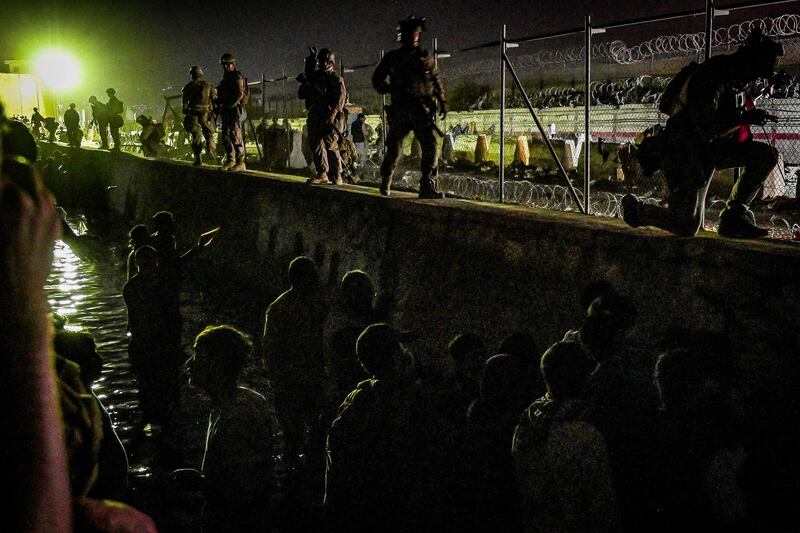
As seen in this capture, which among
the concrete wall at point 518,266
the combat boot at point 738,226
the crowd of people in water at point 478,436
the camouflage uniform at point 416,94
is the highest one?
the camouflage uniform at point 416,94

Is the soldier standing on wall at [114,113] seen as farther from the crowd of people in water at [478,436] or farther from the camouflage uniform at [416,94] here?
the crowd of people in water at [478,436]

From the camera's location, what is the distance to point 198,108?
16.0m

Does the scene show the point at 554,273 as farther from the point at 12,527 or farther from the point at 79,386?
the point at 12,527

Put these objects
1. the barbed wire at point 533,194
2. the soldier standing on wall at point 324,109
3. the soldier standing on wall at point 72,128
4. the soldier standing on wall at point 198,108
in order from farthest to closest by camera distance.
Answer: the soldier standing on wall at point 72,128 → the soldier standing on wall at point 198,108 → the barbed wire at point 533,194 → the soldier standing on wall at point 324,109

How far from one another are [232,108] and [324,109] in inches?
152

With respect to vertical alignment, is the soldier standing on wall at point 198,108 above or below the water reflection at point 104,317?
above

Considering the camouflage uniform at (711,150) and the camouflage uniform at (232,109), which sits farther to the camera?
the camouflage uniform at (232,109)

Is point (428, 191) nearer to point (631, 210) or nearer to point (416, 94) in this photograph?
point (416, 94)

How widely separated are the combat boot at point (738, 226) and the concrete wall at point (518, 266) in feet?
0.96

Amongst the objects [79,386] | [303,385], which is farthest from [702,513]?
[79,386]

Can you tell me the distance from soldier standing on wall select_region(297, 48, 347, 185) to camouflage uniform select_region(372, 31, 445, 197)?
2.38m

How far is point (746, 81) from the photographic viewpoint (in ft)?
16.4

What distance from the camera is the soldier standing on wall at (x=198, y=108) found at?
15930mm

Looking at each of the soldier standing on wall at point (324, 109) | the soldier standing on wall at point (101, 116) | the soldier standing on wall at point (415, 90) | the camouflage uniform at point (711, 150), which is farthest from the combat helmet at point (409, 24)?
the soldier standing on wall at point (101, 116)
